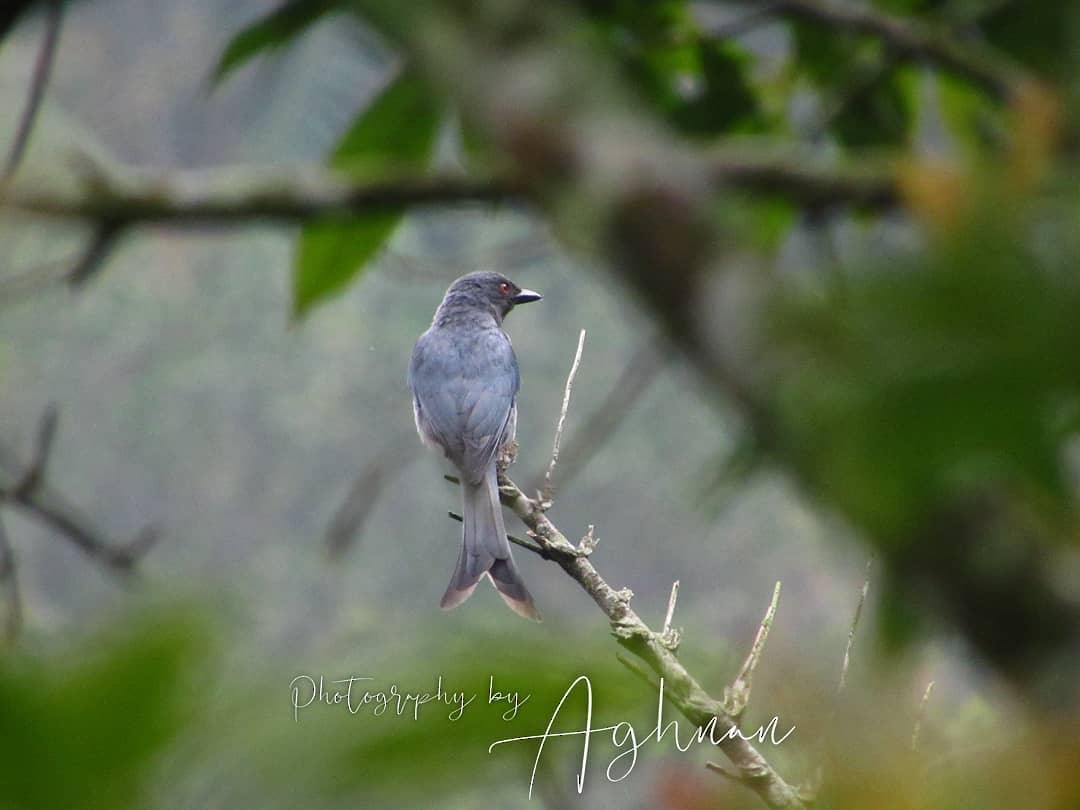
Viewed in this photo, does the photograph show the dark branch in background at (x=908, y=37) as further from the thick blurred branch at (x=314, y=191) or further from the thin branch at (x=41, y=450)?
the thin branch at (x=41, y=450)

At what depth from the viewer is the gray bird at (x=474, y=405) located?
4605 millimetres

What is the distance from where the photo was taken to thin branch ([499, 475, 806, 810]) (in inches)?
82.8

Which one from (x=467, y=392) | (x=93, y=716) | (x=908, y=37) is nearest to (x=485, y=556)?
(x=467, y=392)

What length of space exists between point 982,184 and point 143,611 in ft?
1.32

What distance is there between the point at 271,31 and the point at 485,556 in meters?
2.96

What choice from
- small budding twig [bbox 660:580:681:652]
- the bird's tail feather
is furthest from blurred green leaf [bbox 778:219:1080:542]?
the bird's tail feather

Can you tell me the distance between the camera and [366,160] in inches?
79.9

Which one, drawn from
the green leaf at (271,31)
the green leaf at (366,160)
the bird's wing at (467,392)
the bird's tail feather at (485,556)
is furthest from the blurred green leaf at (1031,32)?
the bird's wing at (467,392)

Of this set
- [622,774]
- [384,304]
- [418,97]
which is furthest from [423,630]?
[384,304]

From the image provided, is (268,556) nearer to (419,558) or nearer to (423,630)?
(419,558)

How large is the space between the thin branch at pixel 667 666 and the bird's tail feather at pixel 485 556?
1229 mm

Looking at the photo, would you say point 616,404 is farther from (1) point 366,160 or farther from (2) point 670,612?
(2) point 670,612

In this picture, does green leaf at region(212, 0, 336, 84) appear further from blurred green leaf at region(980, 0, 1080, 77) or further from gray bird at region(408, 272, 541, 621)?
gray bird at region(408, 272, 541, 621)

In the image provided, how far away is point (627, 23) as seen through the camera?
2.04 m
